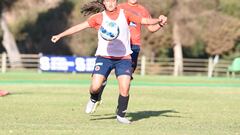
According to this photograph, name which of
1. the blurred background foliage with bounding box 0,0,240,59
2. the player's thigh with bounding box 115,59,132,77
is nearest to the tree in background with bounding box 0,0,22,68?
the blurred background foliage with bounding box 0,0,240,59

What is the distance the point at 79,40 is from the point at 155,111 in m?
43.3

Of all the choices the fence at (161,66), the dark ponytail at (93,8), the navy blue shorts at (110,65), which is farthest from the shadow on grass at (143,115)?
the fence at (161,66)

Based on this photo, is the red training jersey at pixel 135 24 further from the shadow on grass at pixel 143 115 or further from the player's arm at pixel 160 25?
the shadow on grass at pixel 143 115

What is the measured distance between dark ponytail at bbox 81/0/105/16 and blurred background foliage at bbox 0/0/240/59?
126 ft

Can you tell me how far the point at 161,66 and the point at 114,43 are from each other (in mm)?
36398

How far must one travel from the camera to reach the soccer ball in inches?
451

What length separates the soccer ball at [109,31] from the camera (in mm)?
11461

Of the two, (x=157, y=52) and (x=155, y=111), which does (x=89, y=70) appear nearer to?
(x=157, y=52)

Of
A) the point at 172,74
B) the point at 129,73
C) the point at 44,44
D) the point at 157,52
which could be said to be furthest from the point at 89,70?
the point at 129,73

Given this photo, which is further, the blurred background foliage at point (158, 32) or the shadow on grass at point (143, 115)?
the blurred background foliage at point (158, 32)

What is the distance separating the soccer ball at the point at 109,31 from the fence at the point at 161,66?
33.3 metres

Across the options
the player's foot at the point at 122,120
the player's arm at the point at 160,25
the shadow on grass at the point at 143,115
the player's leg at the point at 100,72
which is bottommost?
the shadow on grass at the point at 143,115

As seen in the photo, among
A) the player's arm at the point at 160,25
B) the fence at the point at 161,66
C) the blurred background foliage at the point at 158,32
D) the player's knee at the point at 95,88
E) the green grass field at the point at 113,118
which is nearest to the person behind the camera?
the green grass field at the point at 113,118

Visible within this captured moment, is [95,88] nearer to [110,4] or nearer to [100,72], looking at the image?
[100,72]
